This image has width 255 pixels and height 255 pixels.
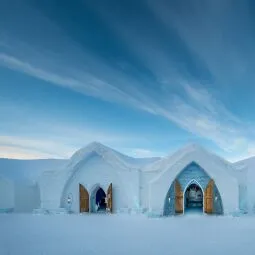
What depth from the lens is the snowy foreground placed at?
8188 millimetres

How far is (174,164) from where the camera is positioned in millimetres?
15711

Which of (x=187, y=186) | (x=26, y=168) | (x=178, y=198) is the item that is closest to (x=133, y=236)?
(x=178, y=198)

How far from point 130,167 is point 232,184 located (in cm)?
503

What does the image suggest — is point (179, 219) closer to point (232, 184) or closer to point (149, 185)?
point (149, 185)

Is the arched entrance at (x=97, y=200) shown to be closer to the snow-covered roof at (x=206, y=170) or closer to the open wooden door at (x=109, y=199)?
the open wooden door at (x=109, y=199)

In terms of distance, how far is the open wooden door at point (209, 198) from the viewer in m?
15.7

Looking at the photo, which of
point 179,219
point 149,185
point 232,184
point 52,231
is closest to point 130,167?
point 149,185

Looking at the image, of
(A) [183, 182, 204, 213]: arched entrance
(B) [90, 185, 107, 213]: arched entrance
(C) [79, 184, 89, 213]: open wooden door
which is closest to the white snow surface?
(B) [90, 185, 107, 213]: arched entrance

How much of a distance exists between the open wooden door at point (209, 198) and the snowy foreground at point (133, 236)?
5.20 feet

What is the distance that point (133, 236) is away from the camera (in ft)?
32.8

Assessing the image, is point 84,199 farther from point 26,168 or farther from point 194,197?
point 26,168

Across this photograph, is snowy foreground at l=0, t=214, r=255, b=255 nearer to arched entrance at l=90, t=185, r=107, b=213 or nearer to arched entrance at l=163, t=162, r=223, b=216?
arched entrance at l=163, t=162, r=223, b=216

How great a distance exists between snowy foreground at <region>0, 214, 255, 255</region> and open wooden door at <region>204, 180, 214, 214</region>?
5.20 feet

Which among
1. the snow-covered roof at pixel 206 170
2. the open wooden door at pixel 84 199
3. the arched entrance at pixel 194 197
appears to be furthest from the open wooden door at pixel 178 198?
the open wooden door at pixel 84 199
